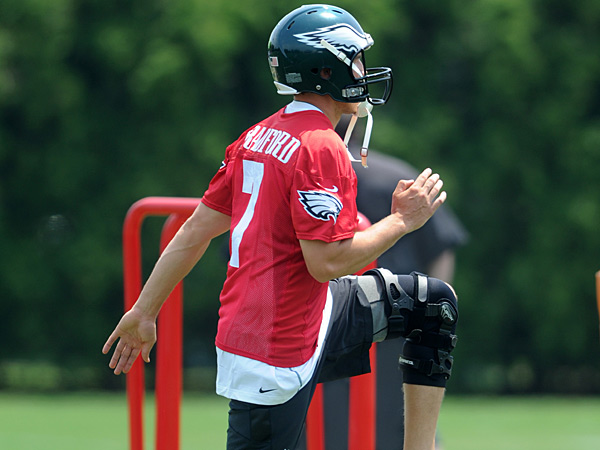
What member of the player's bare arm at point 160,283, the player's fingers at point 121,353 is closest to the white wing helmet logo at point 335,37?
the player's bare arm at point 160,283

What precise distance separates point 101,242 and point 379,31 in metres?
5.95

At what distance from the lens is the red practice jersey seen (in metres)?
3.29

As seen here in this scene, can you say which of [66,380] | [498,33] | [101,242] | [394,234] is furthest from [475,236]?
[394,234]

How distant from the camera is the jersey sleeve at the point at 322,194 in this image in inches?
128

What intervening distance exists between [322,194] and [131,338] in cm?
108

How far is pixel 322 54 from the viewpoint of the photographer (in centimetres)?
357

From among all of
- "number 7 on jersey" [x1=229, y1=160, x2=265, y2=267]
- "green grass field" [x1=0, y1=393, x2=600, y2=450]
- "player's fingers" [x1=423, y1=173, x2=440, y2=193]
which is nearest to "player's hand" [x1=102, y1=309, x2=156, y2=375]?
"number 7 on jersey" [x1=229, y1=160, x2=265, y2=267]

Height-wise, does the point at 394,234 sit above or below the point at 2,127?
below

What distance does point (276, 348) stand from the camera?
11.3 feet

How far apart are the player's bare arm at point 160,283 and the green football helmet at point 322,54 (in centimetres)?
60

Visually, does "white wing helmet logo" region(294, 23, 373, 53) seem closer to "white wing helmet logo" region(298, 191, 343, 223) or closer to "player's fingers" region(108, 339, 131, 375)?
"white wing helmet logo" region(298, 191, 343, 223)

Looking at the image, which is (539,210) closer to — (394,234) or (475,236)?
(475,236)

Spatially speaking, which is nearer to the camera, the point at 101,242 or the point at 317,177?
the point at 317,177

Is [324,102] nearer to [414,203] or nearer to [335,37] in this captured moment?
[335,37]
